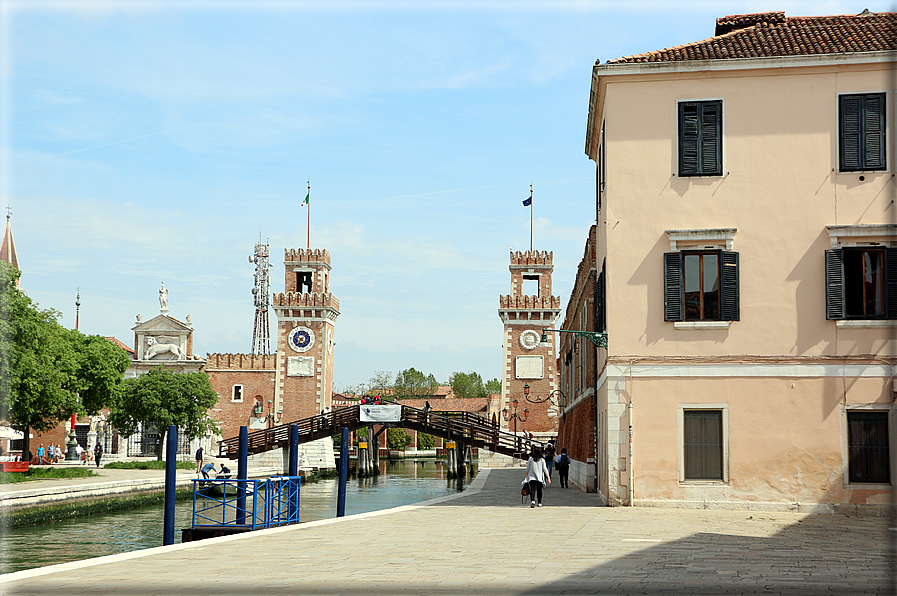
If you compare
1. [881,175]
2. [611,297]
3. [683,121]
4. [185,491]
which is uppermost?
[683,121]

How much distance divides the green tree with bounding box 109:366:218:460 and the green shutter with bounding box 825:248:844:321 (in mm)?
39052

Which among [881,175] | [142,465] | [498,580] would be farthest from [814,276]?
[142,465]

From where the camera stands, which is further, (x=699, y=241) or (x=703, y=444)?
(x=699, y=241)

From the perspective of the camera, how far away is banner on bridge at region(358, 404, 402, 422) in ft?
136

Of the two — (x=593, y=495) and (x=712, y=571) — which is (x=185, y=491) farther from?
(x=712, y=571)

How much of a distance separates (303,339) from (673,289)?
4820cm

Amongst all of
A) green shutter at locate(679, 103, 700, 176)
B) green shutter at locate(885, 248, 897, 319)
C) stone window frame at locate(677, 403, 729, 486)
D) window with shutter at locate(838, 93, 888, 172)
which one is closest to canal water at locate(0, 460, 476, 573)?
stone window frame at locate(677, 403, 729, 486)

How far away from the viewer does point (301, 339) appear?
64.4m

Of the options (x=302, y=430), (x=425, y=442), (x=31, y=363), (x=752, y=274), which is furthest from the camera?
(x=425, y=442)

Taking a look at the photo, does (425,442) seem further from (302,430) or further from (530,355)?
(302,430)

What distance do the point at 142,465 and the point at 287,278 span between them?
2741 cm

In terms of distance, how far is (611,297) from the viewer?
1920 centimetres

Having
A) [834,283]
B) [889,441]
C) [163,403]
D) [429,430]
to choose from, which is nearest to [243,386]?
[163,403]

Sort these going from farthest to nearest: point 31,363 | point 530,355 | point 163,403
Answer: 1. point 530,355
2. point 163,403
3. point 31,363
